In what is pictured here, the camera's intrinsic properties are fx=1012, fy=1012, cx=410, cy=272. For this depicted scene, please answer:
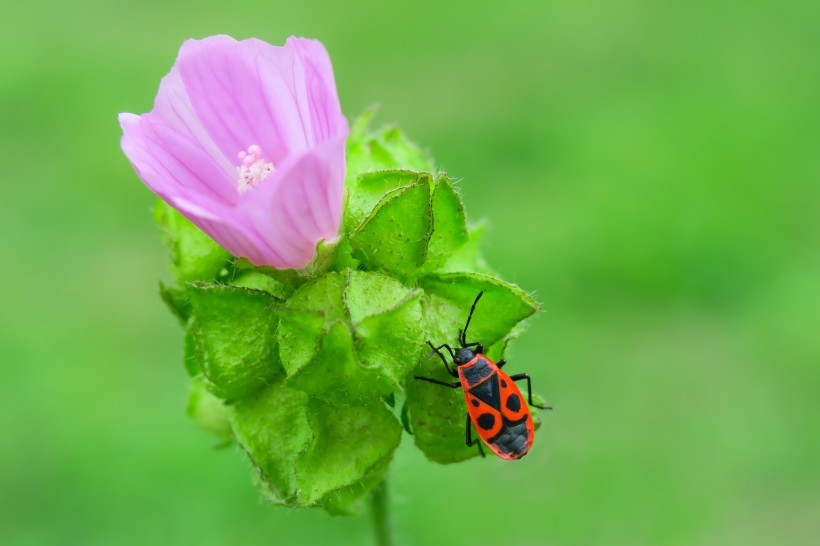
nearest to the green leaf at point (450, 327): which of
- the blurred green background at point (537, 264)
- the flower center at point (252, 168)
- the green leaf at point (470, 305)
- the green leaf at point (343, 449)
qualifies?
the green leaf at point (470, 305)

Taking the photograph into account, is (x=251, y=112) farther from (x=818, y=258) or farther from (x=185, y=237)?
(x=818, y=258)

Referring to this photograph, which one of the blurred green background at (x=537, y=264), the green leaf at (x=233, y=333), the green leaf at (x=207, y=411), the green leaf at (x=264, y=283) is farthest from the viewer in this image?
the blurred green background at (x=537, y=264)

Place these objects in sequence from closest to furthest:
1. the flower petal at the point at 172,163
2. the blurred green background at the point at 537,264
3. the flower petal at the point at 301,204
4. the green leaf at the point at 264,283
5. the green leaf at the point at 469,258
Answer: the flower petal at the point at 301,204 < the flower petal at the point at 172,163 < the green leaf at the point at 264,283 < the green leaf at the point at 469,258 < the blurred green background at the point at 537,264

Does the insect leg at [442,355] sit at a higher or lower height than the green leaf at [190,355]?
higher

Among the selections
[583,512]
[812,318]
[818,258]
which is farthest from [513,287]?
[818,258]

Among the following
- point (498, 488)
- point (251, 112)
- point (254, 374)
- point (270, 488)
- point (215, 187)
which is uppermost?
point (251, 112)

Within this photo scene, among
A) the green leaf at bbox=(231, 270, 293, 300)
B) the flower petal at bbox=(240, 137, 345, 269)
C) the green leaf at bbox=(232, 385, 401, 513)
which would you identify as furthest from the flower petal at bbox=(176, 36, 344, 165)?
the green leaf at bbox=(232, 385, 401, 513)

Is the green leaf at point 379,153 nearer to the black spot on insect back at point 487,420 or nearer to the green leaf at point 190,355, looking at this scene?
the green leaf at point 190,355

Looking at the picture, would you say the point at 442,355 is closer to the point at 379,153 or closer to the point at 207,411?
the point at 379,153
